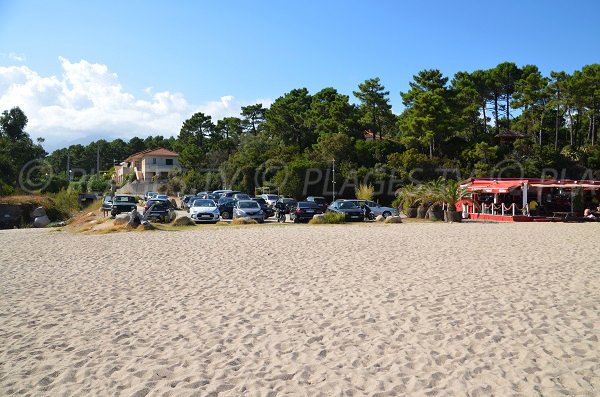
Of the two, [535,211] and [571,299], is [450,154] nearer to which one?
[535,211]

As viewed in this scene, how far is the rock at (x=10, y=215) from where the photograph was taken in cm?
2938

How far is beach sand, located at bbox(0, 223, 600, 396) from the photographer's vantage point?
4492 millimetres

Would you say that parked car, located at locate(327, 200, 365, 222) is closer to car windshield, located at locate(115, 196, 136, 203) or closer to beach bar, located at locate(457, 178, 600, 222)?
beach bar, located at locate(457, 178, 600, 222)

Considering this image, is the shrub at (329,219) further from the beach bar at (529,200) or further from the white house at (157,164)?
the white house at (157,164)

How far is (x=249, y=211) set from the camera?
2656cm

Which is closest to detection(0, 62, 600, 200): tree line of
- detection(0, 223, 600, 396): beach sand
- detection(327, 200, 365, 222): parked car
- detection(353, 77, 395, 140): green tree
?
detection(353, 77, 395, 140): green tree

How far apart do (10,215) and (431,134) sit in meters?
36.8

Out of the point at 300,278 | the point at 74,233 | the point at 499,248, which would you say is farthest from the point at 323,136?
the point at 300,278

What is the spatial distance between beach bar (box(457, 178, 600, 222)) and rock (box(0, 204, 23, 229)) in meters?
28.3

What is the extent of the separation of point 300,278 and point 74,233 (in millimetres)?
14912

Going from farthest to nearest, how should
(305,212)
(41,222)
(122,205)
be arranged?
1. (122,205)
2. (41,222)
3. (305,212)

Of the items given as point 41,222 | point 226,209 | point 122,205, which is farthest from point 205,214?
point 41,222

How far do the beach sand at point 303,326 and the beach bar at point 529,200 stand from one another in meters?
17.3

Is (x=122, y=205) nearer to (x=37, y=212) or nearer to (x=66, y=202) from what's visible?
(x=37, y=212)
